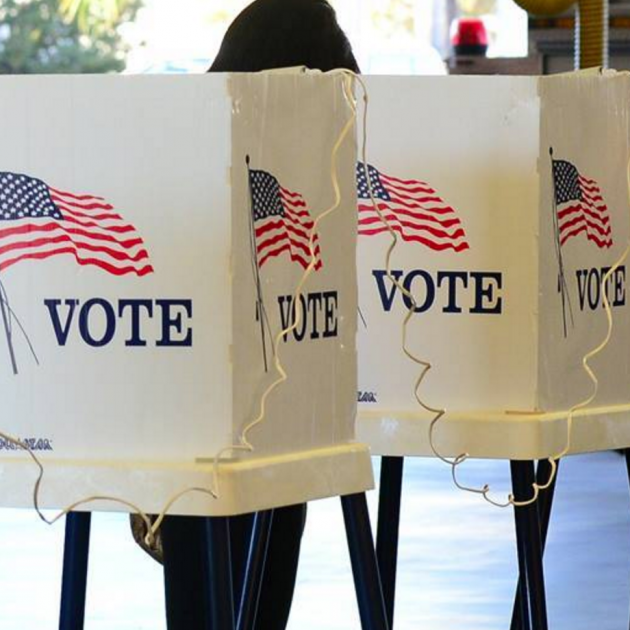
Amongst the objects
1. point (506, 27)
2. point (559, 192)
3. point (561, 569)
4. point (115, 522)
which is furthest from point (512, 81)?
point (506, 27)

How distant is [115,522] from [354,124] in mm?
2792

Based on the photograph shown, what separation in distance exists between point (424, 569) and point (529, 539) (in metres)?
1.84

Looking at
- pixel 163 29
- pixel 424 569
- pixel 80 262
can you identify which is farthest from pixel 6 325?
pixel 163 29

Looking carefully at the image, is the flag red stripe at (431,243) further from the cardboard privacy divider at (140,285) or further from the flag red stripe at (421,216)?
the cardboard privacy divider at (140,285)

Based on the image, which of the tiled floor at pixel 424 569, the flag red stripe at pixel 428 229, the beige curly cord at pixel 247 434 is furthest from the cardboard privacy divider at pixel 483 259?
the tiled floor at pixel 424 569

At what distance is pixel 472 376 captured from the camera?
6.20 feet

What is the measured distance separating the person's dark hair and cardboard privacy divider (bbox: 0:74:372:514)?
0.40 meters

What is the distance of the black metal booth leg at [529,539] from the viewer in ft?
6.17

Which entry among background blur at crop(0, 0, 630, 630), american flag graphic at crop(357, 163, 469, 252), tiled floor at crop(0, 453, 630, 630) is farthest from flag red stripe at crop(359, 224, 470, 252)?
tiled floor at crop(0, 453, 630, 630)

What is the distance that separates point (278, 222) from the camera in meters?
1.54

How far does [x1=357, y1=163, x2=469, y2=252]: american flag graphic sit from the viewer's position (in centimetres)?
187

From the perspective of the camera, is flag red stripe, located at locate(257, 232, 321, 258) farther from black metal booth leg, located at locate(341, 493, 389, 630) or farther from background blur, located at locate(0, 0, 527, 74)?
background blur, located at locate(0, 0, 527, 74)

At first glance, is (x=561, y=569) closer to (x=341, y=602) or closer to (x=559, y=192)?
(x=341, y=602)

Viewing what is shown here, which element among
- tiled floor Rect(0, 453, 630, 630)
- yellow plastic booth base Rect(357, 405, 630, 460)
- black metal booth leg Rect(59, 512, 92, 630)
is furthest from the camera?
tiled floor Rect(0, 453, 630, 630)
